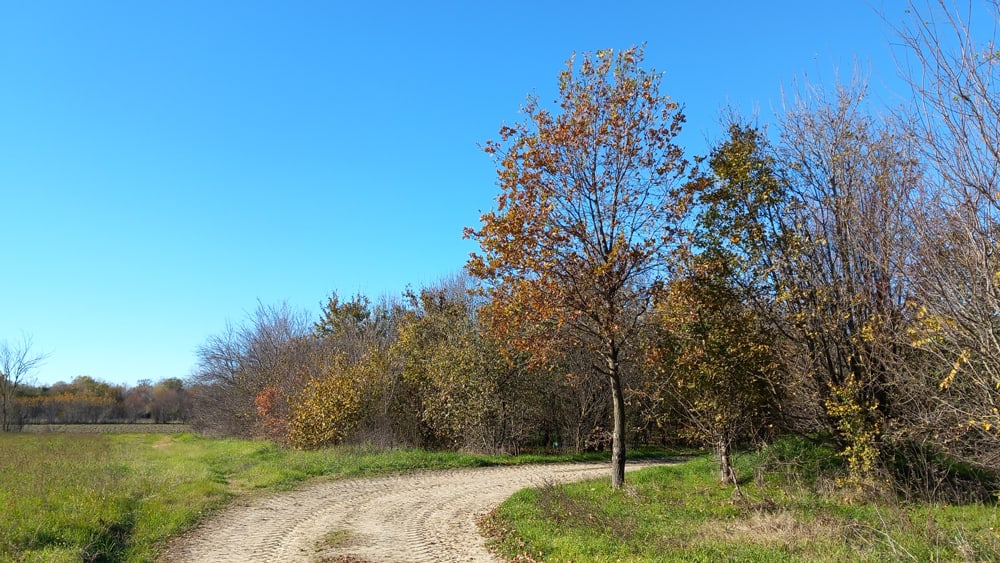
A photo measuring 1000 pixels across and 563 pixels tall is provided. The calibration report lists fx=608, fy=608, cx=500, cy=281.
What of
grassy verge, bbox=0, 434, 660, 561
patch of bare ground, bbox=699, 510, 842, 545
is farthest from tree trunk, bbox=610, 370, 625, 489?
grassy verge, bbox=0, 434, 660, 561

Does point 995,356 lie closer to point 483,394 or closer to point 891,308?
point 891,308

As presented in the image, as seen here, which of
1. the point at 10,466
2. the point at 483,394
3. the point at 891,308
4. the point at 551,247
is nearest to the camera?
the point at 891,308

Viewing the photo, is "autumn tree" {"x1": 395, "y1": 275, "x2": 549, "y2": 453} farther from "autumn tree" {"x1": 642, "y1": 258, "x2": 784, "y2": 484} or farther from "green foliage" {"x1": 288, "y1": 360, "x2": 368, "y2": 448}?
"autumn tree" {"x1": 642, "y1": 258, "x2": 784, "y2": 484}

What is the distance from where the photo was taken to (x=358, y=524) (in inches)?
451

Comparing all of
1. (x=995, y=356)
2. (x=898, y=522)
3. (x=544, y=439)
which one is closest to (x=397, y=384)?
(x=544, y=439)

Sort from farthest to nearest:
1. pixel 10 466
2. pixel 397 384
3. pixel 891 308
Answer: pixel 397 384, pixel 10 466, pixel 891 308

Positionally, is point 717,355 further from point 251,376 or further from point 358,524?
point 251,376

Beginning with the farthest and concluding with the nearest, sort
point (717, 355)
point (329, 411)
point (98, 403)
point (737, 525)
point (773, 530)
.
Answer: point (98, 403) < point (329, 411) < point (717, 355) < point (737, 525) < point (773, 530)

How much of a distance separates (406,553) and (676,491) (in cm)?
744

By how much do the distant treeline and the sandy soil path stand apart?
57.8 m

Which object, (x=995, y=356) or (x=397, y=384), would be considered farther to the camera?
(x=397, y=384)

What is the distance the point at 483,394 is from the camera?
25031 mm

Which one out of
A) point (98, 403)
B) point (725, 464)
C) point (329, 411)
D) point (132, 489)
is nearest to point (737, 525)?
point (725, 464)

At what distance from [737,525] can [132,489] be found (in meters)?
13.0
